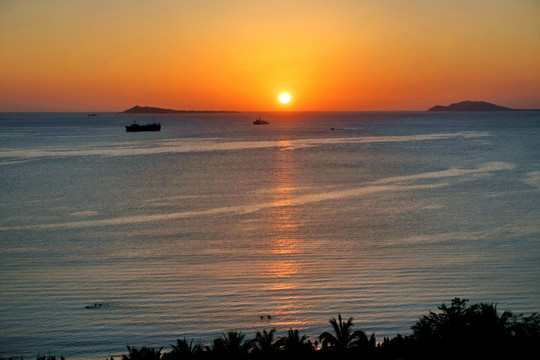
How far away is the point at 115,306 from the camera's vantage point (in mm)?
30312

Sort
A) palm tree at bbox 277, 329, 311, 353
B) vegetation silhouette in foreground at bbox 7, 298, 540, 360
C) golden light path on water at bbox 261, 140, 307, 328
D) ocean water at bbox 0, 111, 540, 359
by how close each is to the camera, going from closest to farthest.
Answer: vegetation silhouette in foreground at bbox 7, 298, 540, 360, palm tree at bbox 277, 329, 311, 353, ocean water at bbox 0, 111, 540, 359, golden light path on water at bbox 261, 140, 307, 328

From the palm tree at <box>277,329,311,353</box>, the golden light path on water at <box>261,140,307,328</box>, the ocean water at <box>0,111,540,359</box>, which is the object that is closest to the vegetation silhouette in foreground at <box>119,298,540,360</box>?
the palm tree at <box>277,329,311,353</box>

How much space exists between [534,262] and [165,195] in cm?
3891

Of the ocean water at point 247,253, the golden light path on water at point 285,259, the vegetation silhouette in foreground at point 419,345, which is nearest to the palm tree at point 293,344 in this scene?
the vegetation silhouette in foreground at point 419,345

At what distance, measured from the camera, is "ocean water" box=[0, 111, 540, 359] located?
94.6 feet

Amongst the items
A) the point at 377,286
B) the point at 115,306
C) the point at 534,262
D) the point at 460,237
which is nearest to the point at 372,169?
the point at 460,237

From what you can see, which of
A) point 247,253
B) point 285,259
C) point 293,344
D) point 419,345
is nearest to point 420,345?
point 419,345

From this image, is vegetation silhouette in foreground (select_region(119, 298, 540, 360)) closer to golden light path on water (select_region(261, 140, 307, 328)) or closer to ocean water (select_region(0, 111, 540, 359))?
ocean water (select_region(0, 111, 540, 359))

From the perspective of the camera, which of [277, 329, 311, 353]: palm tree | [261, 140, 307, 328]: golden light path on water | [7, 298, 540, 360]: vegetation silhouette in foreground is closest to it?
[7, 298, 540, 360]: vegetation silhouette in foreground

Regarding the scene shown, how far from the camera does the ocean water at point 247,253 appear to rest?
28828mm

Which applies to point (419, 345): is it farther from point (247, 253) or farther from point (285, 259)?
point (247, 253)

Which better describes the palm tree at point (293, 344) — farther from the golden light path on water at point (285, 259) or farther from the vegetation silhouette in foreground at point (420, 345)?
the golden light path on water at point (285, 259)

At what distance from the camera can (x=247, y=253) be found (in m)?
39.8

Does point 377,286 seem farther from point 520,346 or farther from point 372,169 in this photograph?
point 372,169
